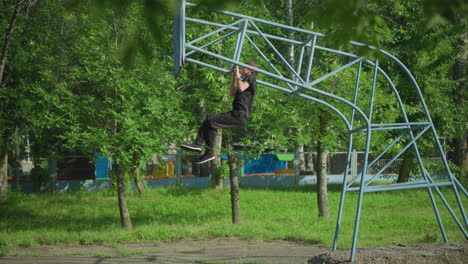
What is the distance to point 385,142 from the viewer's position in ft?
49.2

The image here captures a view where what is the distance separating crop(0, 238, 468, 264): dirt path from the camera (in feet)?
24.5

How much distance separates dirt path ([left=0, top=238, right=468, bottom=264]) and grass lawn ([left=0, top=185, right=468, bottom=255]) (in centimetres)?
49

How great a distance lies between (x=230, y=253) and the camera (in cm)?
997

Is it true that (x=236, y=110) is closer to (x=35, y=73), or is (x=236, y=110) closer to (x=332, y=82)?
(x=332, y=82)

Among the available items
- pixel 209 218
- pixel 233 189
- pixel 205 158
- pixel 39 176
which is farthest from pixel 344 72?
pixel 39 176

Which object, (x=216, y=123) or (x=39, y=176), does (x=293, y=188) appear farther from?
(x=216, y=123)

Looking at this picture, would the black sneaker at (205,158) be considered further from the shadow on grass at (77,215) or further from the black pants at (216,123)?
the shadow on grass at (77,215)

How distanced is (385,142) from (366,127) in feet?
24.7

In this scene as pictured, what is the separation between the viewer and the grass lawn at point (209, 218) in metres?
11.5

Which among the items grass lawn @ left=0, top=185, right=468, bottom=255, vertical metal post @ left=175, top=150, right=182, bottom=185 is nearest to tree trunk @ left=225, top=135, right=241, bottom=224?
grass lawn @ left=0, top=185, right=468, bottom=255

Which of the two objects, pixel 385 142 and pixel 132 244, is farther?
pixel 385 142

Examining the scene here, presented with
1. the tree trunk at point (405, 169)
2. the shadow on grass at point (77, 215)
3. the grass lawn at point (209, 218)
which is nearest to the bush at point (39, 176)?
the grass lawn at point (209, 218)

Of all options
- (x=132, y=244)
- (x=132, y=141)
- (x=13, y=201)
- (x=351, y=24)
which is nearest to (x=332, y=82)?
(x=132, y=141)

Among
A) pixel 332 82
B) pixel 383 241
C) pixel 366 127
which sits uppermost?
pixel 332 82
